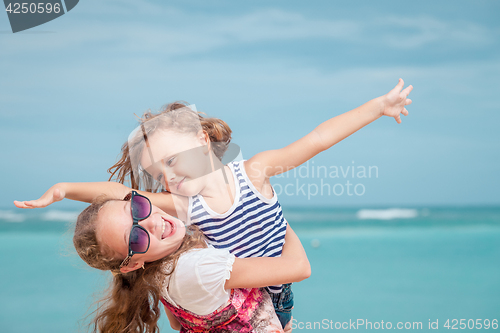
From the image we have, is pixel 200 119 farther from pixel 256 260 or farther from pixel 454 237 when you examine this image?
pixel 454 237

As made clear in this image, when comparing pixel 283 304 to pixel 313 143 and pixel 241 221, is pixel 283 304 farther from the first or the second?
pixel 313 143

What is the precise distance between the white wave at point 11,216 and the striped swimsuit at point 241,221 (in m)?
13.4

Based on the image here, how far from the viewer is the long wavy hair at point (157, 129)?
235cm

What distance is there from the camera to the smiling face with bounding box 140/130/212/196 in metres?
2.20

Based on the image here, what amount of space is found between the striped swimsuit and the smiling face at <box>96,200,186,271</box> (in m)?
0.22

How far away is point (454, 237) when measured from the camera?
12.9 m

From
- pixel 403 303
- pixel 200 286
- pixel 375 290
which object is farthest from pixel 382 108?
pixel 375 290

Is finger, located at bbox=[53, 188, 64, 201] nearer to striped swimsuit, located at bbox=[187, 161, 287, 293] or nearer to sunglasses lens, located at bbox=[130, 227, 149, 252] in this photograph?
sunglasses lens, located at bbox=[130, 227, 149, 252]

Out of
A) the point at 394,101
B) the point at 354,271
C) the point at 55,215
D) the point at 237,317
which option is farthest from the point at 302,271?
the point at 55,215

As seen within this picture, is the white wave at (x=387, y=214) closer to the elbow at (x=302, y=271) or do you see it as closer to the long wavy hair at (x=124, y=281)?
the elbow at (x=302, y=271)

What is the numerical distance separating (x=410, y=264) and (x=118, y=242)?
8.34 m

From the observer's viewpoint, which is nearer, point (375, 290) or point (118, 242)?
point (118, 242)

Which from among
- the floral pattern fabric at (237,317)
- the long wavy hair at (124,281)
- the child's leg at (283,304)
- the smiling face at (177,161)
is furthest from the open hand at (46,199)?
the child's leg at (283,304)

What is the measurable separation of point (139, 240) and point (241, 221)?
0.56m
